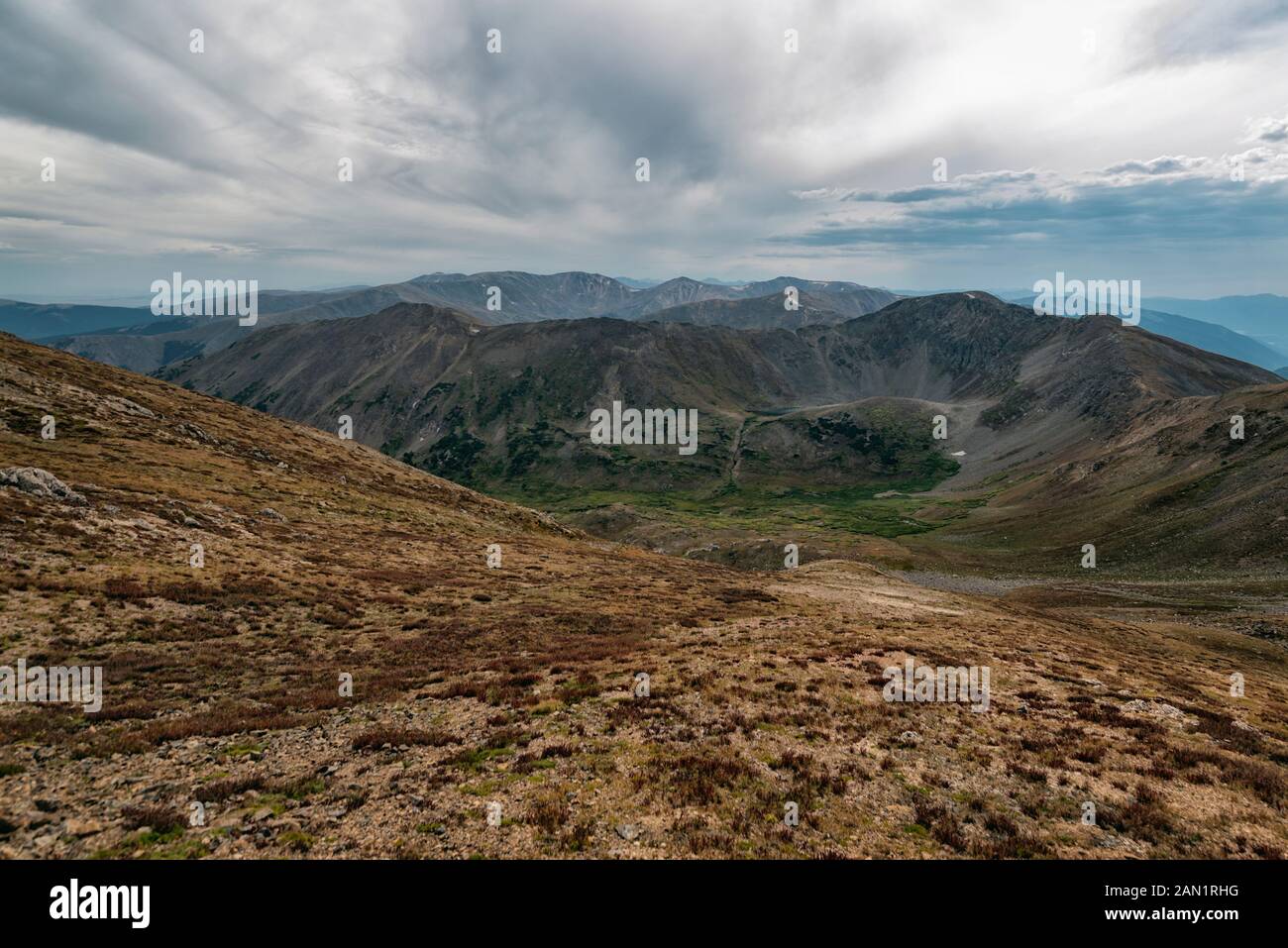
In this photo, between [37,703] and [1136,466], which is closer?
[37,703]

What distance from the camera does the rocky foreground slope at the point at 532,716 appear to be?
12.7m

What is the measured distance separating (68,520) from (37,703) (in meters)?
23.2

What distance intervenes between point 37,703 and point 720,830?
888 inches

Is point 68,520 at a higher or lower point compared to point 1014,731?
higher

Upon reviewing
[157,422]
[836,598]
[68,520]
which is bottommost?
[836,598]

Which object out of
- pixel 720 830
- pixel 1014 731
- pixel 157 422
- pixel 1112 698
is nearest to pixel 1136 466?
pixel 1112 698

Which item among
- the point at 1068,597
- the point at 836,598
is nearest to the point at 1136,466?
the point at 1068,597

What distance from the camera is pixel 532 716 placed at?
19.5 meters

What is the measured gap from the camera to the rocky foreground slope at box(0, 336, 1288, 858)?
12.7 m

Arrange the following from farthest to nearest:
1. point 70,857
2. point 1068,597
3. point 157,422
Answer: point 1068,597 < point 157,422 < point 70,857
